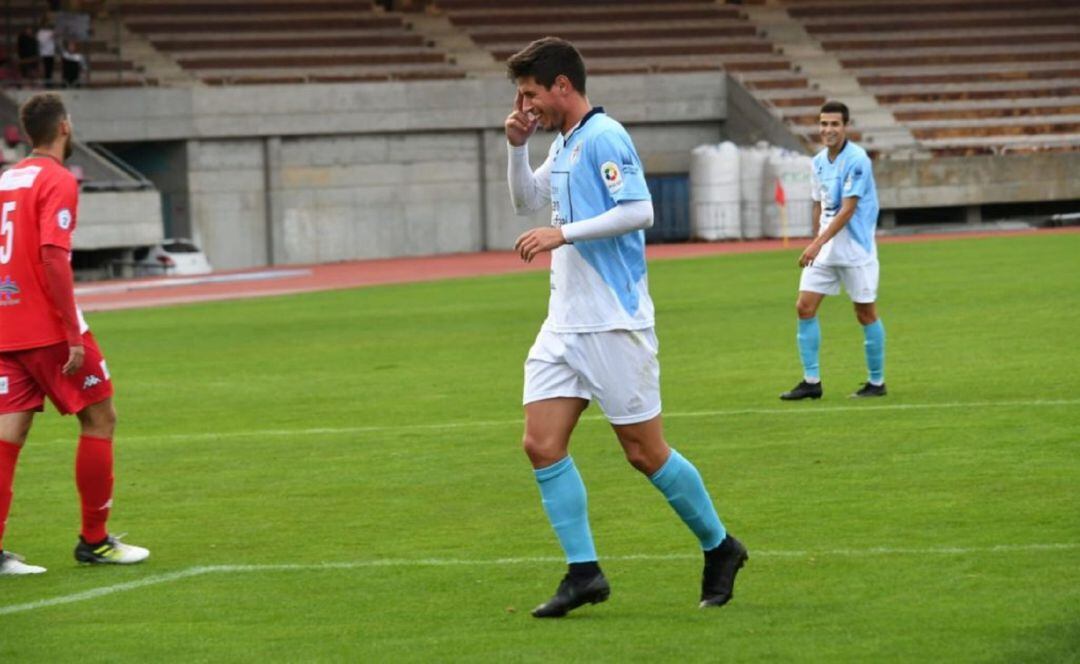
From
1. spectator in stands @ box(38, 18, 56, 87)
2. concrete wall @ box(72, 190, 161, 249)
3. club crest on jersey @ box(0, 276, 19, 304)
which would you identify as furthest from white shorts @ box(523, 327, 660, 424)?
spectator in stands @ box(38, 18, 56, 87)

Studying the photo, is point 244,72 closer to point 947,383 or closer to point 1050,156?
point 1050,156

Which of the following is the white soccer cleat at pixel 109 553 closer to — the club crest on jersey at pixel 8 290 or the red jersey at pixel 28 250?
the red jersey at pixel 28 250

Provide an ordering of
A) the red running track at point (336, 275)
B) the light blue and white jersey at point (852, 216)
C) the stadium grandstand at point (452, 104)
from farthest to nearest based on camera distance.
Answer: the stadium grandstand at point (452, 104) < the red running track at point (336, 275) < the light blue and white jersey at point (852, 216)

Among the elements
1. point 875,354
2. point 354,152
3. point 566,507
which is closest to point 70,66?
point 354,152

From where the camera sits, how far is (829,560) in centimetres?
806

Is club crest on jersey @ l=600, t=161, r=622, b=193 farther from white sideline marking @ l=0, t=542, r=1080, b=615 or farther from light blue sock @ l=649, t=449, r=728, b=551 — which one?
white sideline marking @ l=0, t=542, r=1080, b=615

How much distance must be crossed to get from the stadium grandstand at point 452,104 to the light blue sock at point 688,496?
35179 millimetres

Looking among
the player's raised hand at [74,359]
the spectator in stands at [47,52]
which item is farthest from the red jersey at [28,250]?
the spectator in stands at [47,52]

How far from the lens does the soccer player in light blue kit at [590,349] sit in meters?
7.20

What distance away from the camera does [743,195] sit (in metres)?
47.5

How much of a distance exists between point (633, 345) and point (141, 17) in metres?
43.9

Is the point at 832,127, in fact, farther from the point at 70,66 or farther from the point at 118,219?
the point at 70,66

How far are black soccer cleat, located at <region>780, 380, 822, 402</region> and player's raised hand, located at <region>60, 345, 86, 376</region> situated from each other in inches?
275

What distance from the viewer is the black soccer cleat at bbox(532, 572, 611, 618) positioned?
7137mm
